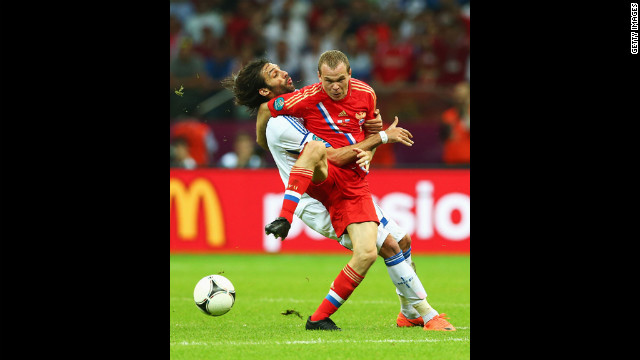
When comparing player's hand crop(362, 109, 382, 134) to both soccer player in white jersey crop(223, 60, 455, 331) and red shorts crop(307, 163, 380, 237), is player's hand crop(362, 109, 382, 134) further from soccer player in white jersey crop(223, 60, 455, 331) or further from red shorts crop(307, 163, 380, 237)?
red shorts crop(307, 163, 380, 237)

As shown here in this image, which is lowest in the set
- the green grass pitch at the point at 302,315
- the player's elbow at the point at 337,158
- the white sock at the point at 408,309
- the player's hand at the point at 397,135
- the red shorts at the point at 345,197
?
the green grass pitch at the point at 302,315

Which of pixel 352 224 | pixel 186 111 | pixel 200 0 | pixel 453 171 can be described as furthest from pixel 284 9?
pixel 352 224

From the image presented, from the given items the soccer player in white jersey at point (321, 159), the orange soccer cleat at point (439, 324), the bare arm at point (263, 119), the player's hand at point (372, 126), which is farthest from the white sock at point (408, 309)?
the bare arm at point (263, 119)

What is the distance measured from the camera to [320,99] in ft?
22.7

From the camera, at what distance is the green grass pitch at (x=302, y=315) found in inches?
227

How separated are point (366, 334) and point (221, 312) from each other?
1269mm

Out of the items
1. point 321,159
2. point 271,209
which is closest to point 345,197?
point 321,159

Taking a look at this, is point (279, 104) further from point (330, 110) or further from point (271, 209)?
point (271, 209)

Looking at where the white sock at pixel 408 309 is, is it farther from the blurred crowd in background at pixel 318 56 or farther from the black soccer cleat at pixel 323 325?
the blurred crowd in background at pixel 318 56

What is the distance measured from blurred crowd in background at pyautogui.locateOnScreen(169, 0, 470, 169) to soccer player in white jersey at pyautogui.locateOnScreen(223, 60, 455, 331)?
23.2ft

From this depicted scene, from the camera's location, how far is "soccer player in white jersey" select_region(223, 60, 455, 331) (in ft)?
22.4

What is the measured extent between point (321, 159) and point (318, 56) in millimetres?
11526
